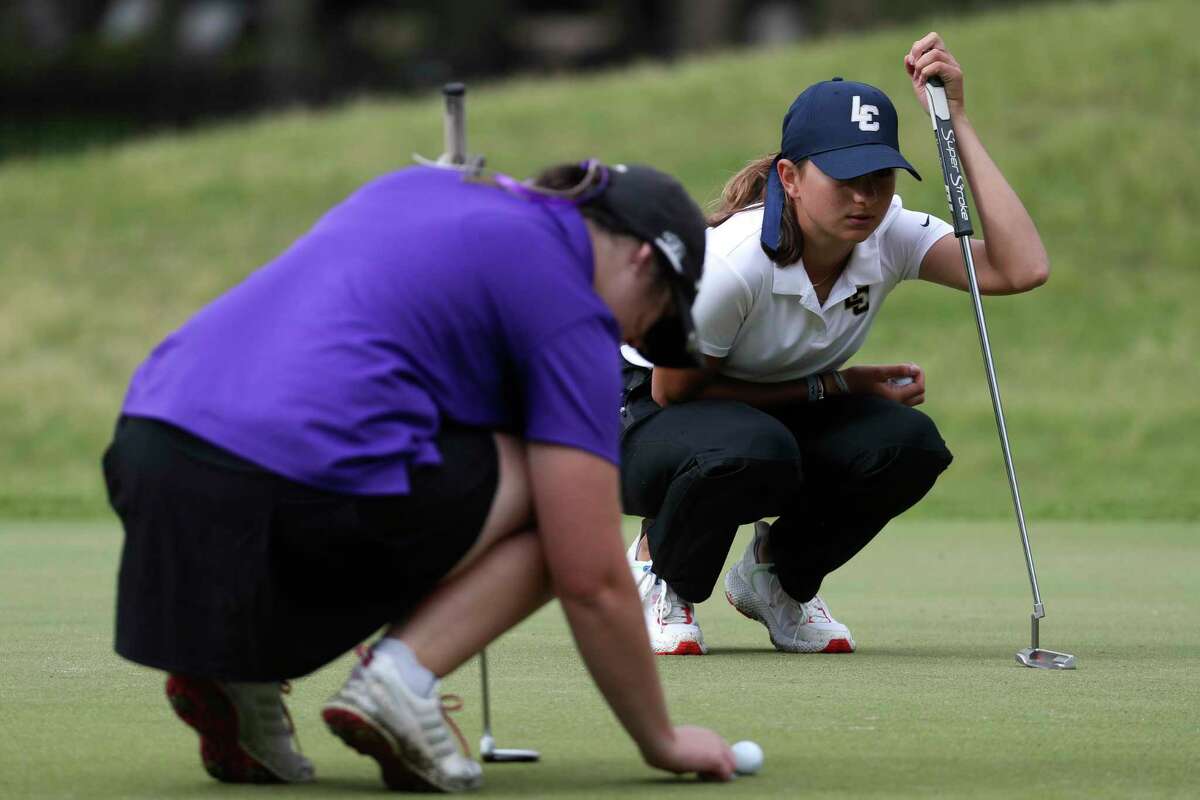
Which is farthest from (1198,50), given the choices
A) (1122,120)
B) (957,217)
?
(957,217)

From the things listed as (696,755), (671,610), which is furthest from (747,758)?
(671,610)

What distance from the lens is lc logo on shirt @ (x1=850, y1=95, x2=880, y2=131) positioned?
461cm

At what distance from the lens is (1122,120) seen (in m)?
18.3

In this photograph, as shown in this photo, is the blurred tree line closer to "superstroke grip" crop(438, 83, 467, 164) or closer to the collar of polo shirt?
the collar of polo shirt

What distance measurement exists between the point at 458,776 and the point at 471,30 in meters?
32.2

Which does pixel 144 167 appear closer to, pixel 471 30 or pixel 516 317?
pixel 471 30

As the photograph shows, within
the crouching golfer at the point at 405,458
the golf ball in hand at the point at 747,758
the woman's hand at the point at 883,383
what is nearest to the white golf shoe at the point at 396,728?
the crouching golfer at the point at 405,458

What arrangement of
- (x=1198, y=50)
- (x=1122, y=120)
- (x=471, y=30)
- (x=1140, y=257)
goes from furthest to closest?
(x=471, y=30), (x=1198, y=50), (x=1122, y=120), (x=1140, y=257)

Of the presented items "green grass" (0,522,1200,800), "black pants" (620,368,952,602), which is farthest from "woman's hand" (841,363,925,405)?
"green grass" (0,522,1200,800)

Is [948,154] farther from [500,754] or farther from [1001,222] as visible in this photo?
[500,754]

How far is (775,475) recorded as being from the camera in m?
4.68

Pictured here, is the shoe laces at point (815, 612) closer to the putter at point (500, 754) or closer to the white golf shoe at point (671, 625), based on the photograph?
the white golf shoe at point (671, 625)

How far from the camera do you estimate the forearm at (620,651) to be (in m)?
2.96

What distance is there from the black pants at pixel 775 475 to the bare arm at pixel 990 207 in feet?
1.35
